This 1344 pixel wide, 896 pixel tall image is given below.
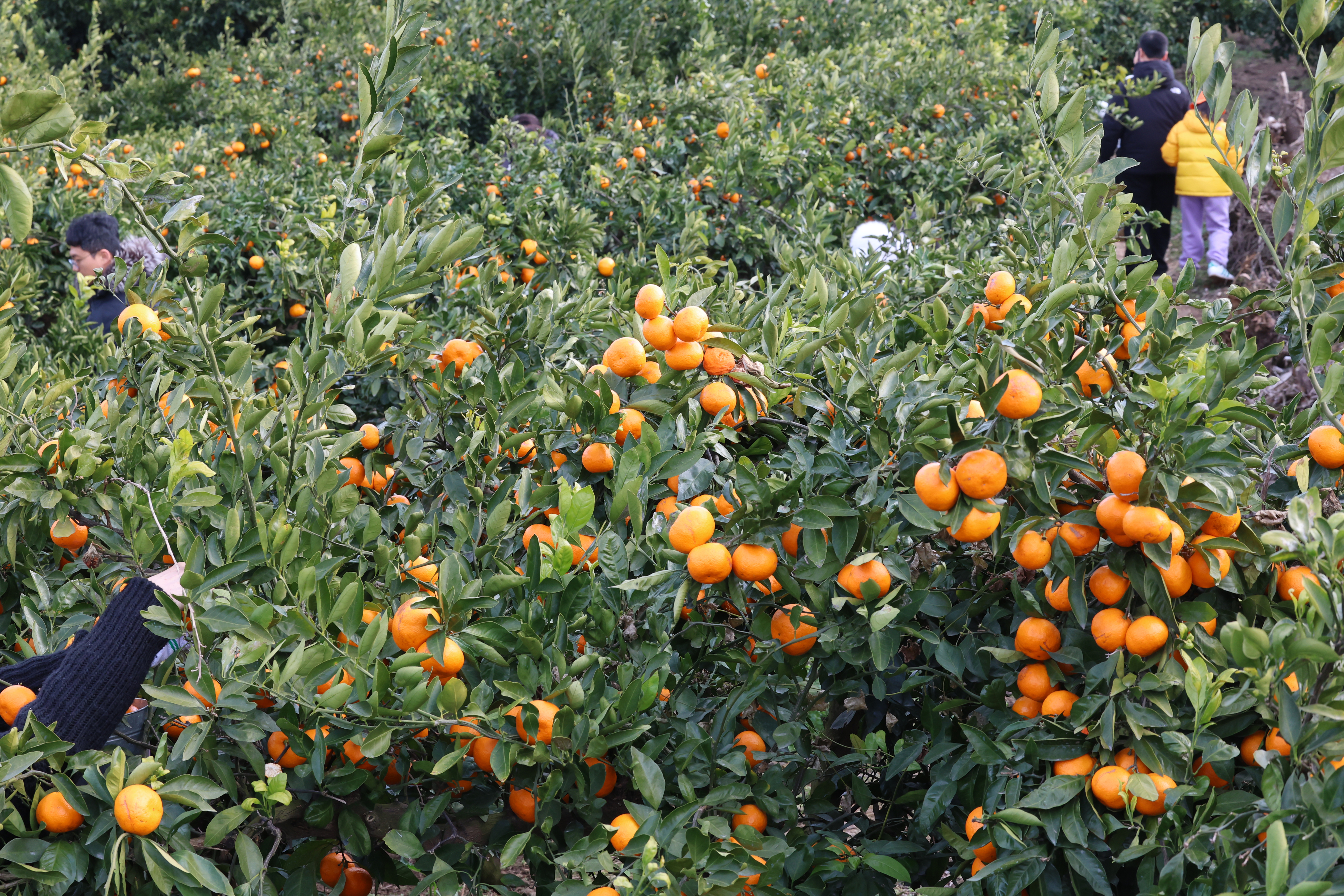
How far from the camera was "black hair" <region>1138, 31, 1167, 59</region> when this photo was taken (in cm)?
727

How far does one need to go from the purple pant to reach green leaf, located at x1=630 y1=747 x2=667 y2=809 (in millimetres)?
7035

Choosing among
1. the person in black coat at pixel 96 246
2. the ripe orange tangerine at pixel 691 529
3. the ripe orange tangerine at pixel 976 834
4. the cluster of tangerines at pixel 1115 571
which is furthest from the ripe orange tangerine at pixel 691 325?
the person in black coat at pixel 96 246

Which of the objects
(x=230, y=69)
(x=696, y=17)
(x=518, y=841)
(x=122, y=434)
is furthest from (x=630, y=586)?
(x=230, y=69)

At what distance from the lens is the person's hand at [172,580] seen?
1580 millimetres

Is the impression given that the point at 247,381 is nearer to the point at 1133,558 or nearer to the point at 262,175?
the point at 1133,558

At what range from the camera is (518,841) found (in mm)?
1404

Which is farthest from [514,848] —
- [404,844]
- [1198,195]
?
[1198,195]

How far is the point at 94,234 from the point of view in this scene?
15.4 ft

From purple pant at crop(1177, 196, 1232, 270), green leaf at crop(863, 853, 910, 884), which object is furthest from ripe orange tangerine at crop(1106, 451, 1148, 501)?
purple pant at crop(1177, 196, 1232, 270)

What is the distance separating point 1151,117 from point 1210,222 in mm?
840

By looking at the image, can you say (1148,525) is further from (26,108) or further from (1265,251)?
(1265,251)

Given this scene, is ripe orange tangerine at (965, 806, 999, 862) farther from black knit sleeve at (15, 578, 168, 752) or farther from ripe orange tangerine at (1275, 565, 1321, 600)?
black knit sleeve at (15, 578, 168, 752)

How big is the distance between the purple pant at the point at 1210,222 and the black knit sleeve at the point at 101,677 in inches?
288

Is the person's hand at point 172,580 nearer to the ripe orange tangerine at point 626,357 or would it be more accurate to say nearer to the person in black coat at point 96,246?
the ripe orange tangerine at point 626,357
